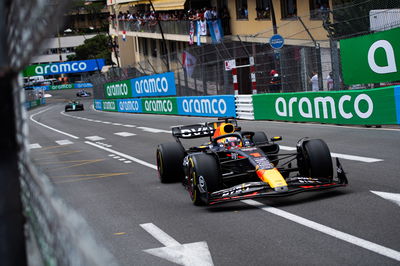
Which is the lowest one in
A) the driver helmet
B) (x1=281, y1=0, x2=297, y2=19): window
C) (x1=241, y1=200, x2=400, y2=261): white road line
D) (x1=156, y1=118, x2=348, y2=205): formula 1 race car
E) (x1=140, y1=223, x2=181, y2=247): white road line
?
(x1=140, y1=223, x2=181, y2=247): white road line

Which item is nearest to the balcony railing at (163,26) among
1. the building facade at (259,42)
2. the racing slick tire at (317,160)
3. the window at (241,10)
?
the building facade at (259,42)

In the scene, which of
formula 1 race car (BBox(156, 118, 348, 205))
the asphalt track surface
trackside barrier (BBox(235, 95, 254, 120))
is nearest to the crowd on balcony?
trackside barrier (BBox(235, 95, 254, 120))

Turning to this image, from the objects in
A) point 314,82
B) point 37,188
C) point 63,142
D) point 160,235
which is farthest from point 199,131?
point 63,142

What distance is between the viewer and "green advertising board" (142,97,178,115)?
3399cm

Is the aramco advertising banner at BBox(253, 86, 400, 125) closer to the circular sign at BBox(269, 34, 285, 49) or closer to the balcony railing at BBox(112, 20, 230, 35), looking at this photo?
the circular sign at BBox(269, 34, 285, 49)

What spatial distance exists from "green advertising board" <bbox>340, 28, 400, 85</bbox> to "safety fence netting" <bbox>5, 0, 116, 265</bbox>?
1402 cm

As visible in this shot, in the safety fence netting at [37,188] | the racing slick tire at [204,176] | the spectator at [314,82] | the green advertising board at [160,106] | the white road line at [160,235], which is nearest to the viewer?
the safety fence netting at [37,188]

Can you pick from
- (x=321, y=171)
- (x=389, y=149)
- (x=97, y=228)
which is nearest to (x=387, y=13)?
(x=389, y=149)

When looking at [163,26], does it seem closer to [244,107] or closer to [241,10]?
[241,10]

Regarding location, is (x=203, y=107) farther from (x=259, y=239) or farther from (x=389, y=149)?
(x=259, y=239)

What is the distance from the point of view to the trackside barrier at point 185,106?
85.6 ft

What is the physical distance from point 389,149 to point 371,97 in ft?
12.9

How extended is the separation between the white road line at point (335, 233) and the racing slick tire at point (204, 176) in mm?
569

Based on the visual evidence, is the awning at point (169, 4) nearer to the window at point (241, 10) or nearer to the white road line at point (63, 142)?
the window at point (241, 10)
